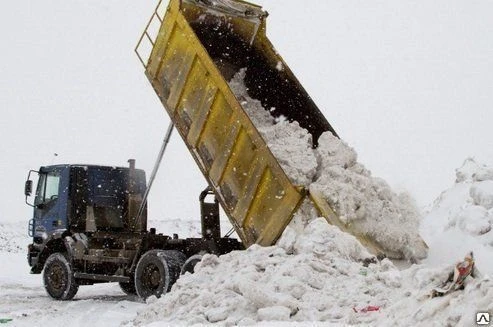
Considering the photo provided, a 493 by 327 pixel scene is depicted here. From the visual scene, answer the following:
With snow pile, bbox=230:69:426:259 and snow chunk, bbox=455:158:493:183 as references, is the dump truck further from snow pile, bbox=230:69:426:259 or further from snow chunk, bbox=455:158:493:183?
snow chunk, bbox=455:158:493:183

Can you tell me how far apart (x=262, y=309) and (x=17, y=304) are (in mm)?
6049

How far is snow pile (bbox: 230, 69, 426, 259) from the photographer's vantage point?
768cm

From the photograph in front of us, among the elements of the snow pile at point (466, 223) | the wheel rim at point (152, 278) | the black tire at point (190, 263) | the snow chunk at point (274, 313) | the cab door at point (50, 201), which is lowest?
the snow chunk at point (274, 313)

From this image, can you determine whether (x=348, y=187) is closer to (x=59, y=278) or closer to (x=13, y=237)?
(x=59, y=278)

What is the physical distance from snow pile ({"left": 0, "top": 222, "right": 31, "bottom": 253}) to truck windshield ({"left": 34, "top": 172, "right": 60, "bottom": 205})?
13662 millimetres

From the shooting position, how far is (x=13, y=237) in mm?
28578

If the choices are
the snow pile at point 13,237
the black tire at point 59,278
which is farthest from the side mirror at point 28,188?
the snow pile at point 13,237

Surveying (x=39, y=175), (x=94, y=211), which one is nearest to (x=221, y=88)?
(x=94, y=211)

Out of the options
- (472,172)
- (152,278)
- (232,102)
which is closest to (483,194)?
(472,172)

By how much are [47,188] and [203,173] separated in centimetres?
415

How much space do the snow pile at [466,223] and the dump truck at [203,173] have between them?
4.03ft

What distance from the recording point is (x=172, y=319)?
22.0 feet

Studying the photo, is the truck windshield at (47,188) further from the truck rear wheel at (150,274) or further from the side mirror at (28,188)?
the truck rear wheel at (150,274)

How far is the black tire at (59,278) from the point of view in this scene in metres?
11.0
